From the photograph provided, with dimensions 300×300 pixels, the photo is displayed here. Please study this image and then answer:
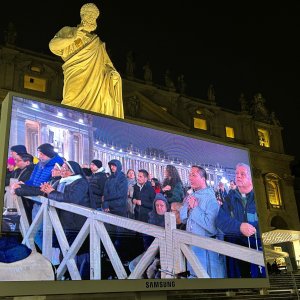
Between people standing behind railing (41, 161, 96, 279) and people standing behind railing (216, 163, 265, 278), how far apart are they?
2680 mm

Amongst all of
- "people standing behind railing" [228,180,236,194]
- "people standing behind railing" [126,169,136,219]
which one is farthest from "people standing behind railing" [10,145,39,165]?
"people standing behind railing" [228,180,236,194]

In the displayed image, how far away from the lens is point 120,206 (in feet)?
21.3

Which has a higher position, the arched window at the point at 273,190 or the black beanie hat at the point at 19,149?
the arched window at the point at 273,190

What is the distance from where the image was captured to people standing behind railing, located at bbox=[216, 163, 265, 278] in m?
7.41

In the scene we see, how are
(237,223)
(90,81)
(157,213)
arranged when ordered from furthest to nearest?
(90,81) → (237,223) → (157,213)

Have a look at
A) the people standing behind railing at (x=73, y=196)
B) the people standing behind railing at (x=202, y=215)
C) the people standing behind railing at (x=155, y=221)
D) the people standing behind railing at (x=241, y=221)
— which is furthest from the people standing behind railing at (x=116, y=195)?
the people standing behind railing at (x=241, y=221)

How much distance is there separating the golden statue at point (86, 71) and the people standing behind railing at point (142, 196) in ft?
7.95

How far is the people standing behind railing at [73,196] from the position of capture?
5.80 meters

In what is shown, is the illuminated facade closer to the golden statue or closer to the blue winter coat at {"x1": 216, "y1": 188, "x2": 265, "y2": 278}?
the golden statue

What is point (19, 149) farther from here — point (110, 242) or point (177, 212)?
point (177, 212)

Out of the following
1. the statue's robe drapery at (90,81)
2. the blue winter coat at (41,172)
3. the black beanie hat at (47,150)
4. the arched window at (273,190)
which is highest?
the arched window at (273,190)

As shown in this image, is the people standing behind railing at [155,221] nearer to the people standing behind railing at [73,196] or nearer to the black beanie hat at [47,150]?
the people standing behind railing at [73,196]

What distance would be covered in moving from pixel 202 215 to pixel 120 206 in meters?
1.68

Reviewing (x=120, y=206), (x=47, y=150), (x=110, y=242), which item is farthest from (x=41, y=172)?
(x=110, y=242)
